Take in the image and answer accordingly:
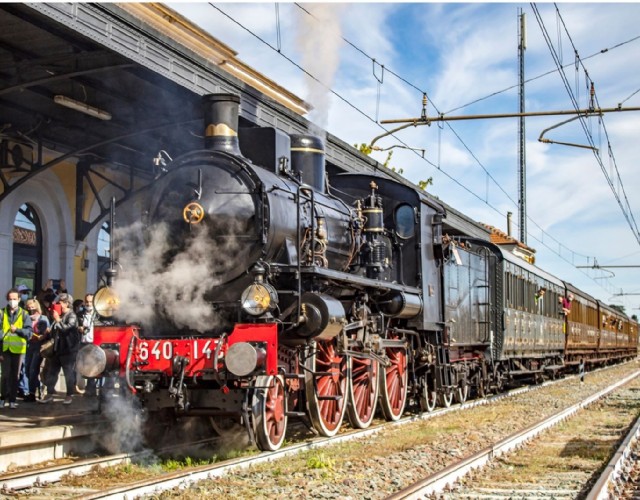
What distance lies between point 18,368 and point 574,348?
21.0 m

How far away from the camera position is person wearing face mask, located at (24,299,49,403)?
10195 mm

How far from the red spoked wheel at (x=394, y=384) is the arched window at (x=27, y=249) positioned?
6.55 m

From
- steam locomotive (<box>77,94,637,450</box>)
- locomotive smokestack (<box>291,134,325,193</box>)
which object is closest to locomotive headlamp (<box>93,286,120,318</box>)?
steam locomotive (<box>77,94,637,450</box>)

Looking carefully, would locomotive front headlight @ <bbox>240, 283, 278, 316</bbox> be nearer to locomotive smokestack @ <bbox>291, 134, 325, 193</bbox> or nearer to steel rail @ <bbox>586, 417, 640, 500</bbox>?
locomotive smokestack @ <bbox>291, 134, 325, 193</bbox>

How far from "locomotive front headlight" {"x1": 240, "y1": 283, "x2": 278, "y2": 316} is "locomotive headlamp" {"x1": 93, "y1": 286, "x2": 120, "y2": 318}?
1384 mm

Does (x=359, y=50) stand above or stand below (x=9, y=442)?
above

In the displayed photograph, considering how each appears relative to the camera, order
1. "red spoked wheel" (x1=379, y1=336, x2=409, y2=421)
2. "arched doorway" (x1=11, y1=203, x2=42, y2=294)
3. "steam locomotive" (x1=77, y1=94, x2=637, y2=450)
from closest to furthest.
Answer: "steam locomotive" (x1=77, y1=94, x2=637, y2=450) → "red spoked wheel" (x1=379, y1=336, x2=409, y2=421) → "arched doorway" (x1=11, y1=203, x2=42, y2=294)

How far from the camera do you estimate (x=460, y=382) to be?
1411cm

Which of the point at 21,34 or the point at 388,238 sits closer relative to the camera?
the point at 21,34

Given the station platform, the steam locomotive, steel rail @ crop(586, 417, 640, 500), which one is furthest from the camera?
the steam locomotive

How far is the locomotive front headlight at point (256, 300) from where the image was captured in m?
7.27

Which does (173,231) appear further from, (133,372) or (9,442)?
(9,442)

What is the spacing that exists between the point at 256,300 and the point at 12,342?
3.70 m

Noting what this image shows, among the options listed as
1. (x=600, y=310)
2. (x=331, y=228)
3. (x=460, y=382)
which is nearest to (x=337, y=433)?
(x=331, y=228)
